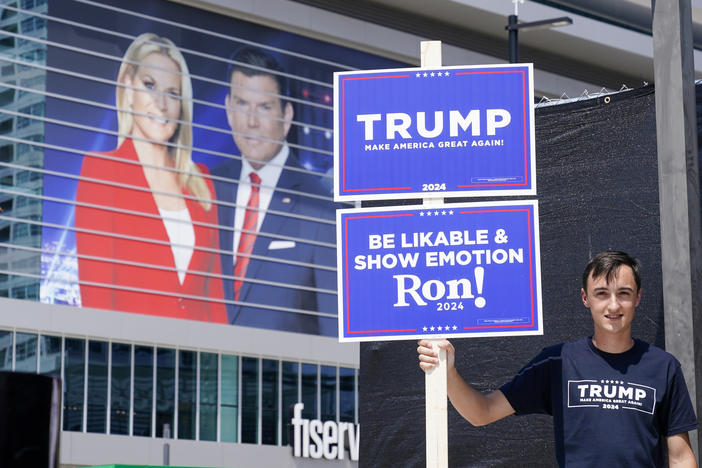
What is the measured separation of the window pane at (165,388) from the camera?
3819 cm

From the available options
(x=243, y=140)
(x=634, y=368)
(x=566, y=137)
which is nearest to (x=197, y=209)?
(x=243, y=140)

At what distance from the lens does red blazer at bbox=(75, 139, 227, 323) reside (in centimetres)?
3831

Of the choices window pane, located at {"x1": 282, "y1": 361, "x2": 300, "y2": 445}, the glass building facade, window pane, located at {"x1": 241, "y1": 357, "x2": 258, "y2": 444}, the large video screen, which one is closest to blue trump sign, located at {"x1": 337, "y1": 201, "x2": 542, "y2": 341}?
the glass building facade

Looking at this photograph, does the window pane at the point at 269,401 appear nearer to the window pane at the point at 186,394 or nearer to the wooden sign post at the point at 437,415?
the window pane at the point at 186,394

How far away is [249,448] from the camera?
39.9 metres

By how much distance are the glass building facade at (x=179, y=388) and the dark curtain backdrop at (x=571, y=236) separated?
28.7m

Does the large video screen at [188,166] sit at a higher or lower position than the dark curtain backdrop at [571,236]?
higher

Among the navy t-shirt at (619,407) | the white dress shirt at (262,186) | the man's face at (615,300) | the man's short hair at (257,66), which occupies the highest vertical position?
the man's short hair at (257,66)

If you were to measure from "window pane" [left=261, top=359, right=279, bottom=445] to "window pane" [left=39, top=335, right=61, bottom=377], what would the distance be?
6.73 m

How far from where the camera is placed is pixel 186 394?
128ft

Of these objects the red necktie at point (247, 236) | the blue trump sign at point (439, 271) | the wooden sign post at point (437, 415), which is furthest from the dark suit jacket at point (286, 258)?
the wooden sign post at point (437, 415)

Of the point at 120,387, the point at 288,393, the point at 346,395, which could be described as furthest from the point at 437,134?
the point at 346,395

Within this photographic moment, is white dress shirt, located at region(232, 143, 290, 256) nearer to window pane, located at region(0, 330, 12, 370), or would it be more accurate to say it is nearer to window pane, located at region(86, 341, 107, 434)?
window pane, located at region(86, 341, 107, 434)

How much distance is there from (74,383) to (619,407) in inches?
1321
